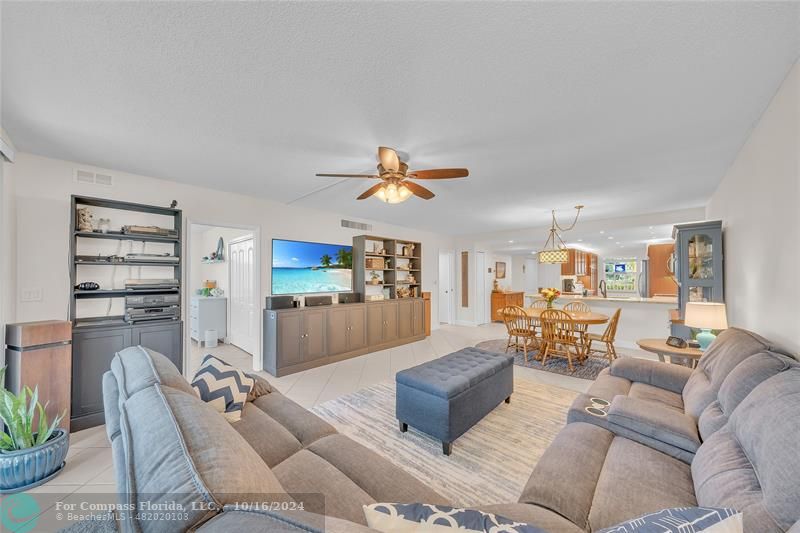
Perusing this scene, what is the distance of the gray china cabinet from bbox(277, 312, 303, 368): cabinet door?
15.8 feet

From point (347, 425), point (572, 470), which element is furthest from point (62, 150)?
point (572, 470)

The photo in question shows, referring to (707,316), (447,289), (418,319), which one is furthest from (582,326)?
(447,289)

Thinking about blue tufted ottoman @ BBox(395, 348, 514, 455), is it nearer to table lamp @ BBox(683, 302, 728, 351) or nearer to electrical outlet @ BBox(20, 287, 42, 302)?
table lamp @ BBox(683, 302, 728, 351)

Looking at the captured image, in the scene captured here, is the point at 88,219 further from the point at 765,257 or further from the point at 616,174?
the point at 765,257

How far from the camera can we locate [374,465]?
1386 mm

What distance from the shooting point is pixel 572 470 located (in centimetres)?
134

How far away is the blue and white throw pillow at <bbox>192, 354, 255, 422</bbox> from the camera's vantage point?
71.0 inches

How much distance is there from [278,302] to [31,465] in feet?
8.35

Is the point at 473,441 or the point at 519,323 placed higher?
the point at 519,323

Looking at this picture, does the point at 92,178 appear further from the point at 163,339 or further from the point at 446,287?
the point at 446,287

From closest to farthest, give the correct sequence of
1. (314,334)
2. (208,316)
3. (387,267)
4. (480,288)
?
(314,334), (208,316), (387,267), (480,288)

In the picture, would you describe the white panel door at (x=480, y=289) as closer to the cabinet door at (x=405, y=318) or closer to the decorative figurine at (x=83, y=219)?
the cabinet door at (x=405, y=318)

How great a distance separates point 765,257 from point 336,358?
468cm

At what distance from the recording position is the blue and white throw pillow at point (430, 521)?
0.65 m
